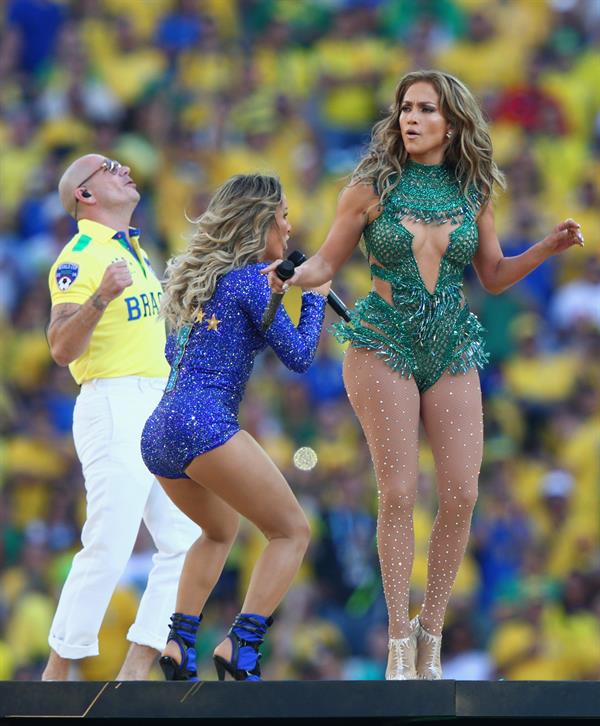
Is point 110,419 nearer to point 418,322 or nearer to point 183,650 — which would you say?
point 183,650

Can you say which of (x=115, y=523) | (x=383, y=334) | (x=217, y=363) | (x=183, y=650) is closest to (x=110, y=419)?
(x=115, y=523)

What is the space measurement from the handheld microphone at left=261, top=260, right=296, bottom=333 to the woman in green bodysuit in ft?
0.63

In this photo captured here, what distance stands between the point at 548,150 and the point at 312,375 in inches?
92.0

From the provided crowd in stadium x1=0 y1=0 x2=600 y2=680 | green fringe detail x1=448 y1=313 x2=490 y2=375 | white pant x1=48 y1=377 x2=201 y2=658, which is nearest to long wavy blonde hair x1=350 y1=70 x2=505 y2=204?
green fringe detail x1=448 y1=313 x2=490 y2=375

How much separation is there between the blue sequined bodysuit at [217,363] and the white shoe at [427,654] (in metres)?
0.88

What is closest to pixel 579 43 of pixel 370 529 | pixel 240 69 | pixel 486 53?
pixel 486 53

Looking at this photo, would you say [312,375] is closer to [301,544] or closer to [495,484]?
[495,484]

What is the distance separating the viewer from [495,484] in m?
8.45

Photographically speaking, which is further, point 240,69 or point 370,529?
point 240,69

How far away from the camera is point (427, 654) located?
4.46m

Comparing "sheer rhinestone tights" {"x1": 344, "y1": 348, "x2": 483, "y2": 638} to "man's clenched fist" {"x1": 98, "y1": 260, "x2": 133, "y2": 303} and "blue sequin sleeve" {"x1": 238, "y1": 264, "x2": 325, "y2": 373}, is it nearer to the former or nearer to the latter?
"blue sequin sleeve" {"x1": 238, "y1": 264, "x2": 325, "y2": 373}

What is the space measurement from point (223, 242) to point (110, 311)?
0.86 meters

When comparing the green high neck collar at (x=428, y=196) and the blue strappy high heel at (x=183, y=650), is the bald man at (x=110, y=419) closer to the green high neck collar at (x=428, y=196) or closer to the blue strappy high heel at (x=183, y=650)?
the blue strappy high heel at (x=183, y=650)

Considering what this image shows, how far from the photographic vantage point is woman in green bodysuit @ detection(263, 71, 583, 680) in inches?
173
